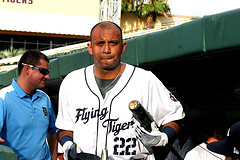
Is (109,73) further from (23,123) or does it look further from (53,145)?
(53,145)

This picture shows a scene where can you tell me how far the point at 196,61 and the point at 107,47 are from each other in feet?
11.8

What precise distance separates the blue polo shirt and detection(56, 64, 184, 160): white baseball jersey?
100cm

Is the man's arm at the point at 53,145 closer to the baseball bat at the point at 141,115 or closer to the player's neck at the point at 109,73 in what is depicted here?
the player's neck at the point at 109,73

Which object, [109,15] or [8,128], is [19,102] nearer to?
[8,128]

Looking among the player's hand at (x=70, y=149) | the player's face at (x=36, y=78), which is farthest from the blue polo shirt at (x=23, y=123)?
the player's hand at (x=70, y=149)

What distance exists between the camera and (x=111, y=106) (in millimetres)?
2342

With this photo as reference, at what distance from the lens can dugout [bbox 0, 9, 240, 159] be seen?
454 centimetres

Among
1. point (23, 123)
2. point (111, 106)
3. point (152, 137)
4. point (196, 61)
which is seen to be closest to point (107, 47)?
point (111, 106)

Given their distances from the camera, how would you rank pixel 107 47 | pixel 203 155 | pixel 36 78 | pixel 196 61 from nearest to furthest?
pixel 107 47, pixel 36 78, pixel 203 155, pixel 196 61

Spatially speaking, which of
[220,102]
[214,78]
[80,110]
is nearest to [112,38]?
[80,110]

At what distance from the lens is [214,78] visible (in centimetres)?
689

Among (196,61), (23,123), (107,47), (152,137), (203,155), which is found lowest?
(203,155)

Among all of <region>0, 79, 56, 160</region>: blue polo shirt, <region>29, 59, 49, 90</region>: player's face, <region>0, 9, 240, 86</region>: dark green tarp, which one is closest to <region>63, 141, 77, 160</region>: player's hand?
<region>0, 79, 56, 160</region>: blue polo shirt

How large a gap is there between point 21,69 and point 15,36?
1221 inches
